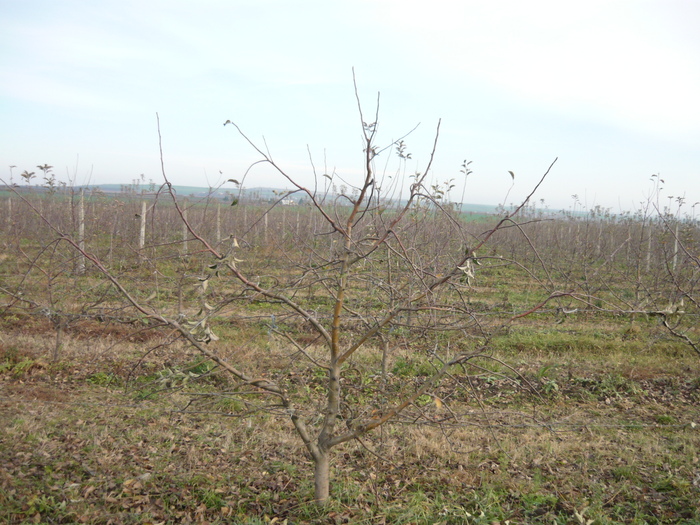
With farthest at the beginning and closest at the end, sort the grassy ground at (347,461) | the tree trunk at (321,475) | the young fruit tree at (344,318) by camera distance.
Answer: the grassy ground at (347,461)
the tree trunk at (321,475)
the young fruit tree at (344,318)

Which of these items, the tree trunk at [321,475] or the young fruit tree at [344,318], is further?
the tree trunk at [321,475]

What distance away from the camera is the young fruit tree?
1.97 meters

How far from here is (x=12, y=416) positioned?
3748mm

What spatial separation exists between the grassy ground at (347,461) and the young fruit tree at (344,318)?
0.82 feet

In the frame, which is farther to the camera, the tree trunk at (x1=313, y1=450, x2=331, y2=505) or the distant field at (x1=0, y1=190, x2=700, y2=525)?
the tree trunk at (x1=313, y1=450, x2=331, y2=505)

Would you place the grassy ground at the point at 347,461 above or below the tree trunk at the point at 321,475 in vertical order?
below

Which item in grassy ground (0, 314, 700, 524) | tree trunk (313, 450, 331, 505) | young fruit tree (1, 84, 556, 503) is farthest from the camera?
grassy ground (0, 314, 700, 524)

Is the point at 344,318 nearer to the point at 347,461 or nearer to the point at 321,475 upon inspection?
the point at 321,475

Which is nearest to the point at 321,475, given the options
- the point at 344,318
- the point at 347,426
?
the point at 347,426

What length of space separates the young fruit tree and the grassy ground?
250 millimetres

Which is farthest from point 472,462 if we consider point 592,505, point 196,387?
point 196,387

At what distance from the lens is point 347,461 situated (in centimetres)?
349

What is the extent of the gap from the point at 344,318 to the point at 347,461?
1.56 metres

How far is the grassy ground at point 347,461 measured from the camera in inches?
107
